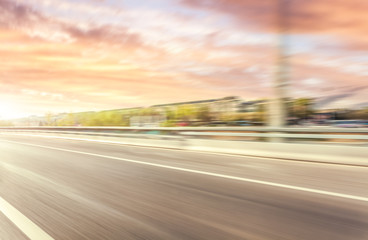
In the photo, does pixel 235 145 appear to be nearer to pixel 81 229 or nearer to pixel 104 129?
pixel 81 229

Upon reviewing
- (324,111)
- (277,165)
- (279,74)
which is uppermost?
(279,74)

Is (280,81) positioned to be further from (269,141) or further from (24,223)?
(24,223)

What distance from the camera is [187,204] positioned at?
425 cm

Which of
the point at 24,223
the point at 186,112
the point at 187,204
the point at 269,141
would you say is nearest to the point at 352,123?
Answer: the point at 269,141

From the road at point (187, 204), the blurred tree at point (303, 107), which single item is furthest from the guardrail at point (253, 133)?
the blurred tree at point (303, 107)

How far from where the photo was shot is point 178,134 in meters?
13.2

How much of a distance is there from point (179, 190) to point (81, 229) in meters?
2.05

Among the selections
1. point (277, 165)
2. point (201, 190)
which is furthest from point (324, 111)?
point (201, 190)

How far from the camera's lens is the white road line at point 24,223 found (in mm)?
3166

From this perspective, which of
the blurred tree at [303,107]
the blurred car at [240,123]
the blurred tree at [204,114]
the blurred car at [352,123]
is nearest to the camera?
the blurred car at [352,123]

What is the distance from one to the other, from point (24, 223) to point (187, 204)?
2031mm

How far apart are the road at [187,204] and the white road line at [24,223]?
1cm

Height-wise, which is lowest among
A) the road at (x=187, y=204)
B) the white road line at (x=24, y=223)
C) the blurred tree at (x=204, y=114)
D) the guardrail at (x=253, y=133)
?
the road at (x=187, y=204)

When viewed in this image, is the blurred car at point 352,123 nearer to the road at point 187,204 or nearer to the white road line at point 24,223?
the road at point 187,204
